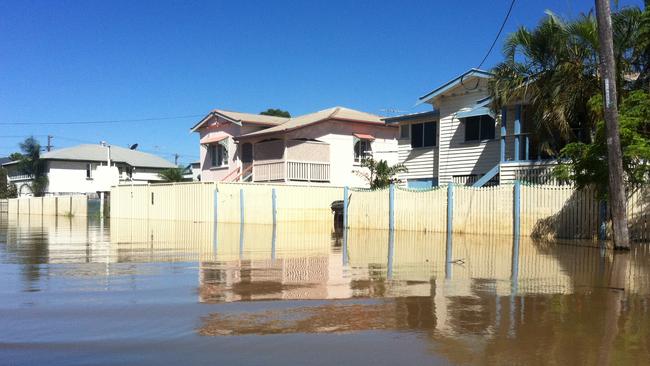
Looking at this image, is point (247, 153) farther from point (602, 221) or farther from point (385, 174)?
point (602, 221)

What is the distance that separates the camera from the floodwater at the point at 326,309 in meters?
5.36

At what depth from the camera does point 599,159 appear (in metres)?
15.3

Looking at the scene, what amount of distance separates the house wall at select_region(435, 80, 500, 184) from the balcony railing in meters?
10.7

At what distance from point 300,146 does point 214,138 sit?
29.0 ft

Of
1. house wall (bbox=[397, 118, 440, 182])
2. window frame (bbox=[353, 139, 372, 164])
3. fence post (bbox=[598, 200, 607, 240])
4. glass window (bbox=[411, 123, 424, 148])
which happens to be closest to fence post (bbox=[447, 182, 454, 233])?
fence post (bbox=[598, 200, 607, 240])

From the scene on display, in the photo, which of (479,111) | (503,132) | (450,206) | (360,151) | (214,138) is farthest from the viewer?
(214,138)

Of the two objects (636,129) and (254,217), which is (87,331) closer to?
(636,129)

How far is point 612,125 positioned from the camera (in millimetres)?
13648

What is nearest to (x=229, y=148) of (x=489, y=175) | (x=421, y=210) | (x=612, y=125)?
(x=489, y=175)

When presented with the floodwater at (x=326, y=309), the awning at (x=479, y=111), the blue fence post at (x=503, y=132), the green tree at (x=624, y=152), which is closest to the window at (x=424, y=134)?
the awning at (x=479, y=111)

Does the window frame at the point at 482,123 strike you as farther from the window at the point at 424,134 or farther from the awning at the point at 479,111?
the window at the point at 424,134

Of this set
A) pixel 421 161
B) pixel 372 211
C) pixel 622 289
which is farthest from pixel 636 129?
pixel 421 161

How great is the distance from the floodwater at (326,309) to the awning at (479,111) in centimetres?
1095

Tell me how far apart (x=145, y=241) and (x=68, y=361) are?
13859 millimetres
